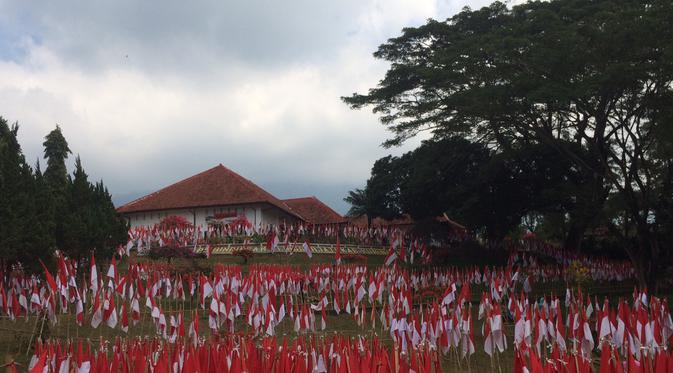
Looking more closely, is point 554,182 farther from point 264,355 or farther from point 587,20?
point 264,355

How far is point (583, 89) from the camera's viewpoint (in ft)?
60.5

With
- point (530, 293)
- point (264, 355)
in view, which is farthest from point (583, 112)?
point (264, 355)

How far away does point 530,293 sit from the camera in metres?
23.5

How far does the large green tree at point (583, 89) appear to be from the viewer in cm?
1794

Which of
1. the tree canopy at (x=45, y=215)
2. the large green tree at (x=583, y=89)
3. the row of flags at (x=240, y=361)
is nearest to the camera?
the row of flags at (x=240, y=361)

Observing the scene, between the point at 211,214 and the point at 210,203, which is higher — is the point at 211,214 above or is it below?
below

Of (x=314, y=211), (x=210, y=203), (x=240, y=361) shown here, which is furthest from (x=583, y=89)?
(x=314, y=211)

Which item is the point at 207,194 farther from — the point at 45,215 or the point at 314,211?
the point at 45,215

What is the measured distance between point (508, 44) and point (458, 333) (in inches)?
447

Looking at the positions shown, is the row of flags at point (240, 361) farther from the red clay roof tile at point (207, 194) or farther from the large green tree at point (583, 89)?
the red clay roof tile at point (207, 194)

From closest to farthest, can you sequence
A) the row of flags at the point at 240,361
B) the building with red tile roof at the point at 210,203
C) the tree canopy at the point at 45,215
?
the row of flags at the point at 240,361
the tree canopy at the point at 45,215
the building with red tile roof at the point at 210,203

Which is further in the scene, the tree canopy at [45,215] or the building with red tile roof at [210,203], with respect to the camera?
the building with red tile roof at [210,203]

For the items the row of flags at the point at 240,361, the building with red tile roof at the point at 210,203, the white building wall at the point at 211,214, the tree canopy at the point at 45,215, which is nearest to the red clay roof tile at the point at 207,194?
the building with red tile roof at the point at 210,203

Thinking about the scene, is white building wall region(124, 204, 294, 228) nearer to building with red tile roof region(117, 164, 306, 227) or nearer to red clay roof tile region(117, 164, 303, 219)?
building with red tile roof region(117, 164, 306, 227)
